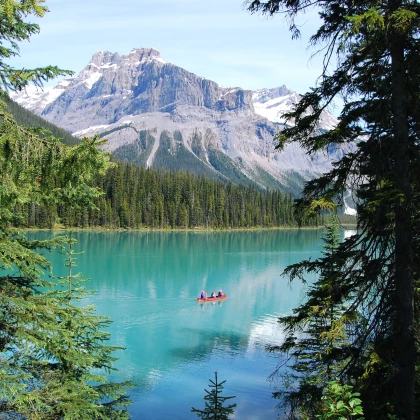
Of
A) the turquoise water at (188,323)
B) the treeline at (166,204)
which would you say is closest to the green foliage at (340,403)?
the turquoise water at (188,323)

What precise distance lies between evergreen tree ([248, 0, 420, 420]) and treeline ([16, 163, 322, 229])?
111m

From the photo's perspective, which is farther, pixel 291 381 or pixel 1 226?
pixel 291 381

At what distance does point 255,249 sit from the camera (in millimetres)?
90000

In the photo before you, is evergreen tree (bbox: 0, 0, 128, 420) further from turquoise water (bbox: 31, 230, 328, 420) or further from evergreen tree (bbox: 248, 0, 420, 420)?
turquoise water (bbox: 31, 230, 328, 420)

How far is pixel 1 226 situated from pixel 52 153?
209 centimetres

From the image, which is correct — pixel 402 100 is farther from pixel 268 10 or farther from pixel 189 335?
pixel 189 335

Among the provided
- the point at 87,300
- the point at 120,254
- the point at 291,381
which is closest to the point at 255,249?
the point at 120,254

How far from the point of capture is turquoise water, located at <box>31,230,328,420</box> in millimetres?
22281

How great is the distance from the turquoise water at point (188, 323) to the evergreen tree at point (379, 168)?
48.9 feet

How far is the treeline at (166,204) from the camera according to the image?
126 metres

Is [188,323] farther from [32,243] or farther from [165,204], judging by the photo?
[165,204]

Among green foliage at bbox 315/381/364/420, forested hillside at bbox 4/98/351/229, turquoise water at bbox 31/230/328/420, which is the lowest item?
turquoise water at bbox 31/230/328/420

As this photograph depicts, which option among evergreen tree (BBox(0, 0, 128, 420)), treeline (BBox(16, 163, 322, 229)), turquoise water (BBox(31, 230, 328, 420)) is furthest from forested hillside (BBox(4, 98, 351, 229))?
evergreen tree (BBox(0, 0, 128, 420))

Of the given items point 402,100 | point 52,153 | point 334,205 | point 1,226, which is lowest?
point 1,226
